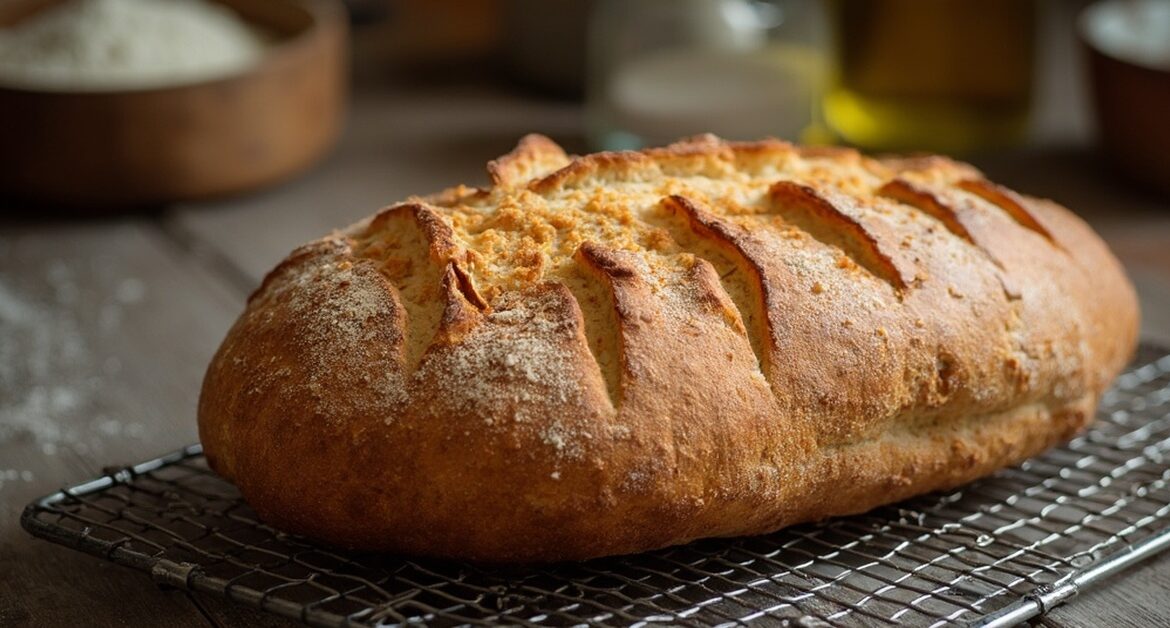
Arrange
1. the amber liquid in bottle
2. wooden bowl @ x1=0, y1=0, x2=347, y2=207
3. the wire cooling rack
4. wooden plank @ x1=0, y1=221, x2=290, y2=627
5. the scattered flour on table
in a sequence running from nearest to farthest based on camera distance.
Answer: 1. the wire cooling rack
2. wooden plank @ x1=0, y1=221, x2=290, y2=627
3. the scattered flour on table
4. wooden bowl @ x1=0, y1=0, x2=347, y2=207
5. the amber liquid in bottle

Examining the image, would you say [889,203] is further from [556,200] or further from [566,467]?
[566,467]

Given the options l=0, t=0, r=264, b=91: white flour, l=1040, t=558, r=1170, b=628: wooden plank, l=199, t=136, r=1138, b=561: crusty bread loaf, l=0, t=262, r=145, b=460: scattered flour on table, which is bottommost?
l=1040, t=558, r=1170, b=628: wooden plank

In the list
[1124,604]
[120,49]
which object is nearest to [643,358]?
[1124,604]

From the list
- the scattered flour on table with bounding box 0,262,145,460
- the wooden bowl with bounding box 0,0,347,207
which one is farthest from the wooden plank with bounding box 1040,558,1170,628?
the wooden bowl with bounding box 0,0,347,207

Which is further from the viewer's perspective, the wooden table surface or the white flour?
the white flour

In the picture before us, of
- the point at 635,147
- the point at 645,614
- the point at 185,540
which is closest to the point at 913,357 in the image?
the point at 645,614

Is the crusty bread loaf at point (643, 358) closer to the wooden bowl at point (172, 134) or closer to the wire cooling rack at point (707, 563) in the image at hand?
the wire cooling rack at point (707, 563)

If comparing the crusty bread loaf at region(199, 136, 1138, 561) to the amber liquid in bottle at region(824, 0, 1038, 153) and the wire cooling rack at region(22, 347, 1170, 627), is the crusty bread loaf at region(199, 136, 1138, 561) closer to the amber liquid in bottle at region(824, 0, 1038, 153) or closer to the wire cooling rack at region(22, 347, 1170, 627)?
the wire cooling rack at region(22, 347, 1170, 627)

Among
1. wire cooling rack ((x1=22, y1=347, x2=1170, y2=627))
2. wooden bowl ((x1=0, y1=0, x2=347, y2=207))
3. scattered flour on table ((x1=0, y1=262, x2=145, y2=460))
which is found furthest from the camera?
wooden bowl ((x1=0, y1=0, x2=347, y2=207))
